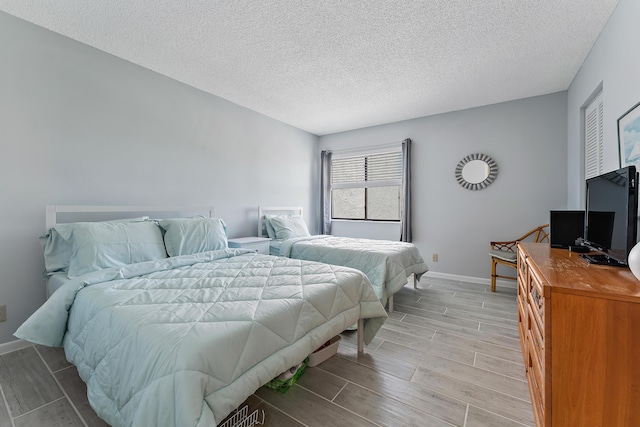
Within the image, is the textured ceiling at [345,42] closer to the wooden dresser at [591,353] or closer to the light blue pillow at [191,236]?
the light blue pillow at [191,236]

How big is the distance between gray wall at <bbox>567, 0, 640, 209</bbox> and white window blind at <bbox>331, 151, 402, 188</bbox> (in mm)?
2278

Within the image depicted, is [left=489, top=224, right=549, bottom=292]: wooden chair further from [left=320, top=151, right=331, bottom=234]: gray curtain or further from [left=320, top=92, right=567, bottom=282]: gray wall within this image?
[left=320, top=151, right=331, bottom=234]: gray curtain

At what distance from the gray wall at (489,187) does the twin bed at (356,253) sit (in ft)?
3.08

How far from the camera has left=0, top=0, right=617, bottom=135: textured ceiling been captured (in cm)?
200

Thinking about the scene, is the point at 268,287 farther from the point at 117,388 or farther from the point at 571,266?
the point at 571,266

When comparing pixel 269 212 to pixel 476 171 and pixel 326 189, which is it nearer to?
pixel 326 189

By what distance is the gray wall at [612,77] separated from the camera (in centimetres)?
173

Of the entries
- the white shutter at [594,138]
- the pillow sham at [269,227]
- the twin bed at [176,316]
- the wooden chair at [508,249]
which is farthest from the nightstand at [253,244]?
the white shutter at [594,138]

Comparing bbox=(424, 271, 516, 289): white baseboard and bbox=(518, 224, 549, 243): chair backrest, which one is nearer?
bbox=(518, 224, 549, 243): chair backrest

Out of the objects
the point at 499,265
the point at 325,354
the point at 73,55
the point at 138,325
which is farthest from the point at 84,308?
the point at 499,265

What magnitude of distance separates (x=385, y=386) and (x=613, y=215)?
1.62m

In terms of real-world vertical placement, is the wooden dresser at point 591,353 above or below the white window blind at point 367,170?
below

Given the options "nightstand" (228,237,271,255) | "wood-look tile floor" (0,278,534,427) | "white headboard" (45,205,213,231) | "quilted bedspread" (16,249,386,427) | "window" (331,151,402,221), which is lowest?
"wood-look tile floor" (0,278,534,427)

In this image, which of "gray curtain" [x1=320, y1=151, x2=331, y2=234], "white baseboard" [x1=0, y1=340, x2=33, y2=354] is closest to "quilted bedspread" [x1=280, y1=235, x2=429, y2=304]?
"gray curtain" [x1=320, y1=151, x2=331, y2=234]
